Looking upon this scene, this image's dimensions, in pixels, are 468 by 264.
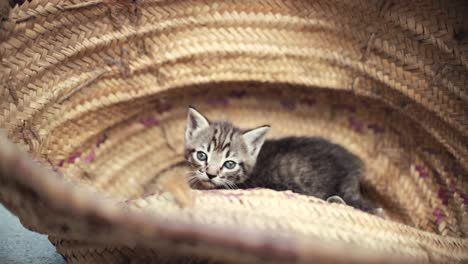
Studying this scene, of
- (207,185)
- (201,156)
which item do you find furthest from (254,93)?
(207,185)

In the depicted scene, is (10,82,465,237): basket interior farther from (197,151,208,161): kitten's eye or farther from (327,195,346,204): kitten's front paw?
(327,195,346,204): kitten's front paw

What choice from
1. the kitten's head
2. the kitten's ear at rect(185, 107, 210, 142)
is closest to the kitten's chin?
the kitten's head

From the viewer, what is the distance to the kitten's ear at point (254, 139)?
1.80 metres

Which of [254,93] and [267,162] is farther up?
[254,93]

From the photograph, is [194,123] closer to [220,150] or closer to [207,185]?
[220,150]

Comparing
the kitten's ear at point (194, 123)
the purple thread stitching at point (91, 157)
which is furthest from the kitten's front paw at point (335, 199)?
the purple thread stitching at point (91, 157)

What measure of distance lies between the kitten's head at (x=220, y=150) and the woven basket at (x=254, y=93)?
0.20 meters

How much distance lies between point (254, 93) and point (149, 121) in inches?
20.5

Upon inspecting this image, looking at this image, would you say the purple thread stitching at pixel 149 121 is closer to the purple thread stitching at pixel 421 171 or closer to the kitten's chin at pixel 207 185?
the kitten's chin at pixel 207 185

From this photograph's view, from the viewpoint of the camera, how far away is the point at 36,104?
1.59 meters

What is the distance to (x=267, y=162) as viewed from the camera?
1826 mm

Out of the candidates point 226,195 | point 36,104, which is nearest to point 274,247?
point 226,195

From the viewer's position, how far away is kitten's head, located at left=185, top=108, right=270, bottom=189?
69.9 inches

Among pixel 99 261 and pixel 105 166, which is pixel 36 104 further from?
pixel 99 261
